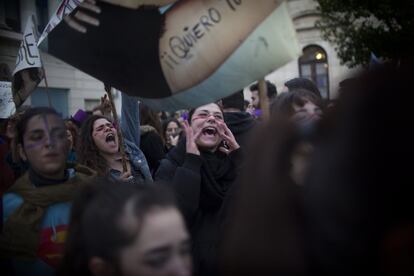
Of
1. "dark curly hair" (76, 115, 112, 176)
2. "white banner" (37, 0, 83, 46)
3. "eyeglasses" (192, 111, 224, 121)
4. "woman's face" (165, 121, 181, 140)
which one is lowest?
"dark curly hair" (76, 115, 112, 176)

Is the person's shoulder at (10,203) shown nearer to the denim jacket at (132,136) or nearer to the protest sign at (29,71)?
the denim jacket at (132,136)

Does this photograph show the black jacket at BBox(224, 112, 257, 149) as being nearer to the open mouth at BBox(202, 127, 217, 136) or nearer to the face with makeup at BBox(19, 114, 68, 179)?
the open mouth at BBox(202, 127, 217, 136)

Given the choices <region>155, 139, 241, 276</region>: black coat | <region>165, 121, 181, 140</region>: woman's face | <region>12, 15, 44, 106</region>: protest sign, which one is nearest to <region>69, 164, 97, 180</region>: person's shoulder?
<region>155, 139, 241, 276</region>: black coat

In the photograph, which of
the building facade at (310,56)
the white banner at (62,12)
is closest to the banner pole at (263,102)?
the white banner at (62,12)

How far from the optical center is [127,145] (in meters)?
3.57

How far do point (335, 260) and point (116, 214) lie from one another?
0.84 meters

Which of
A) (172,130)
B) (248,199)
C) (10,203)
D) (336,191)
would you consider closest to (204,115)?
(10,203)

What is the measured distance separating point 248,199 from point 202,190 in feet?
5.50

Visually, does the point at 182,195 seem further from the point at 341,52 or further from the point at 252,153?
the point at 341,52

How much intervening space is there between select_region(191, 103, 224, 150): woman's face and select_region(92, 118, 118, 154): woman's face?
0.77 m

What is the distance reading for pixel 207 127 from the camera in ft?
9.59

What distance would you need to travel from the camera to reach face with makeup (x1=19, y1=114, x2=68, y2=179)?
2.17 meters

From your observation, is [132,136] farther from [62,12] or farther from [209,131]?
[62,12]

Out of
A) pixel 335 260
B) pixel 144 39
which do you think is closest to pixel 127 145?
pixel 144 39
